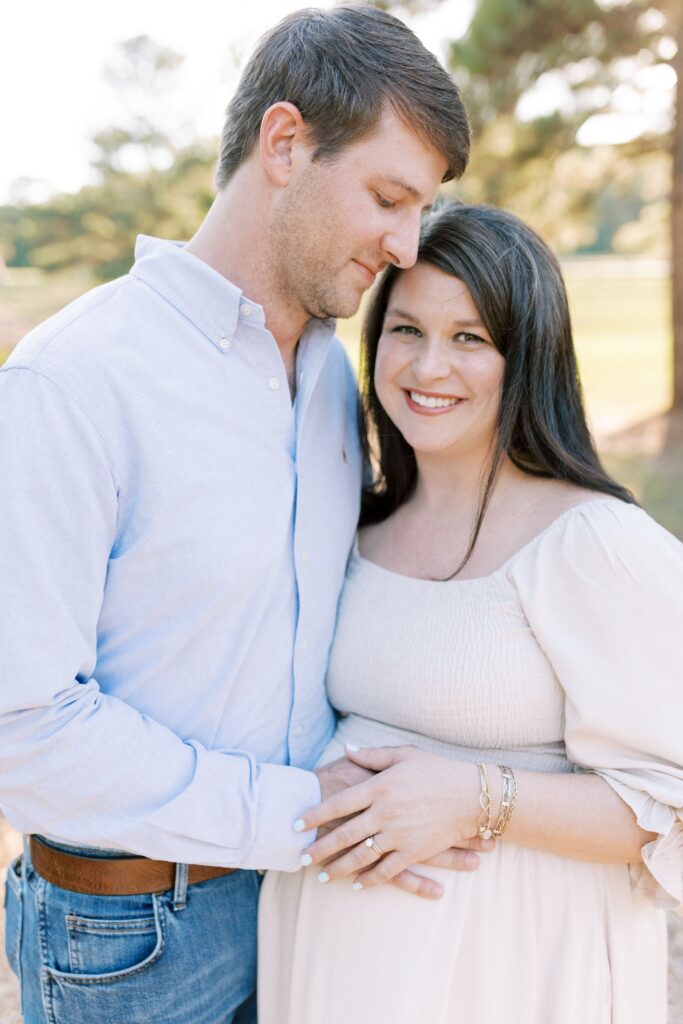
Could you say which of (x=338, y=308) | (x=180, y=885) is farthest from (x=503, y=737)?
(x=338, y=308)

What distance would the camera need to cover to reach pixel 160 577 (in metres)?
1.75

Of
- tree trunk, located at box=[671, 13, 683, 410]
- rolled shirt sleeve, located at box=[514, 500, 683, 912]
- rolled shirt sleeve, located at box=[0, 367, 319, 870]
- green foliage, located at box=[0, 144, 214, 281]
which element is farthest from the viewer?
green foliage, located at box=[0, 144, 214, 281]

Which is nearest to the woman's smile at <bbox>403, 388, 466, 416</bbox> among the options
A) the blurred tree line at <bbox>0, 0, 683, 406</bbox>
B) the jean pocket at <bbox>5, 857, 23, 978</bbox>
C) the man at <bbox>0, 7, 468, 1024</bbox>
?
the man at <bbox>0, 7, 468, 1024</bbox>

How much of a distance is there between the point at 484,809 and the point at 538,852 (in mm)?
177

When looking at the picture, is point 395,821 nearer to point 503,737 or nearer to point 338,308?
point 503,737

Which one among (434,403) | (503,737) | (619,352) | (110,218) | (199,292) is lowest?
(503,737)

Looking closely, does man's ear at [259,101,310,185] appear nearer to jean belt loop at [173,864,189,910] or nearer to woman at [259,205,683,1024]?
woman at [259,205,683,1024]

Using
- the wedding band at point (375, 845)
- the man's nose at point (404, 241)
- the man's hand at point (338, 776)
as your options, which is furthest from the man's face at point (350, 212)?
the wedding band at point (375, 845)

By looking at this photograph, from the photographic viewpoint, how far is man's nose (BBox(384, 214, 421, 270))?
2010 mm

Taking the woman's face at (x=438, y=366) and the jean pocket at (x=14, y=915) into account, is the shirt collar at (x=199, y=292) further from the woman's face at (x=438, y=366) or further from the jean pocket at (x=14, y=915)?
the jean pocket at (x=14, y=915)

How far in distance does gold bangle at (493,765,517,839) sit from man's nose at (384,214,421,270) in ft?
3.49

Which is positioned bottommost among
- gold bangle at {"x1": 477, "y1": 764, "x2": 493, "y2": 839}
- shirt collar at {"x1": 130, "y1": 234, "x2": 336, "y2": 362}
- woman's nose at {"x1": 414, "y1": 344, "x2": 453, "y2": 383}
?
gold bangle at {"x1": 477, "y1": 764, "x2": 493, "y2": 839}

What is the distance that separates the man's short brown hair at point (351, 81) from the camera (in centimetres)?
192

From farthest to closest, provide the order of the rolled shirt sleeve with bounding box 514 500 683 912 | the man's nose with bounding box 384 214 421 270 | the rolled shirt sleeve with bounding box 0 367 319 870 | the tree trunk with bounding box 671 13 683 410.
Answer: the tree trunk with bounding box 671 13 683 410
the man's nose with bounding box 384 214 421 270
the rolled shirt sleeve with bounding box 514 500 683 912
the rolled shirt sleeve with bounding box 0 367 319 870
